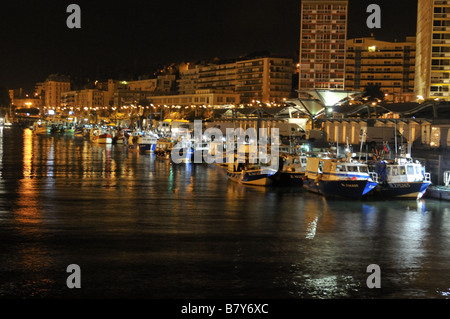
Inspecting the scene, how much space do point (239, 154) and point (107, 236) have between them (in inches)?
804

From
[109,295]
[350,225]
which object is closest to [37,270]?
[109,295]

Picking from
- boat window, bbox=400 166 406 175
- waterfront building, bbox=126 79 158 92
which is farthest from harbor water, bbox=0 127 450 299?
waterfront building, bbox=126 79 158 92

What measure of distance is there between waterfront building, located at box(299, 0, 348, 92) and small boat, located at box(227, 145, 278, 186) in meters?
59.8

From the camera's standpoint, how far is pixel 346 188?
Result: 90.6 feet

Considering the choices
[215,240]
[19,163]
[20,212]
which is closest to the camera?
[215,240]

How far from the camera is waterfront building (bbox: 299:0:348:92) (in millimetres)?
94500

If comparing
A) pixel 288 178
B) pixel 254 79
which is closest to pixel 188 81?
pixel 254 79

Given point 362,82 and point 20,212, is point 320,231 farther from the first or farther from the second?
point 362,82

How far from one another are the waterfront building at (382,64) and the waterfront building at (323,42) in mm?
22391

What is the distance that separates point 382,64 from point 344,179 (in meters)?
97.3

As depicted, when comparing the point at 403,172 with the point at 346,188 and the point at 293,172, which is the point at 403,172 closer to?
the point at 346,188

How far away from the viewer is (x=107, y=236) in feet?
60.3

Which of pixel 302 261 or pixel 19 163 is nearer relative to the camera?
pixel 302 261
